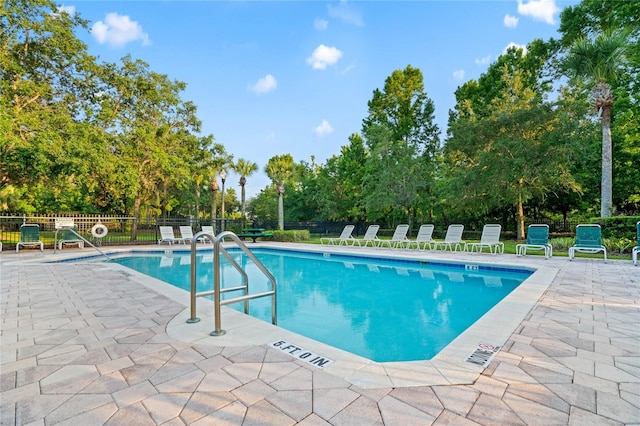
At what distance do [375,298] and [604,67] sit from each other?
12.6m

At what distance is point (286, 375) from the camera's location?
213 centimetres

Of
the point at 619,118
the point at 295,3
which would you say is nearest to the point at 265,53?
the point at 295,3

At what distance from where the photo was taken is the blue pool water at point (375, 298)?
3.85 metres

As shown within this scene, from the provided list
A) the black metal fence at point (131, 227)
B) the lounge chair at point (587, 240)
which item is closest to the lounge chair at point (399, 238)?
the lounge chair at point (587, 240)

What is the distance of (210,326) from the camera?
3.17 metres

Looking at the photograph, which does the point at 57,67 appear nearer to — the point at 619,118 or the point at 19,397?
the point at 19,397

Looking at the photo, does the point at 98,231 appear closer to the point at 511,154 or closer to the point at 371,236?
the point at 371,236

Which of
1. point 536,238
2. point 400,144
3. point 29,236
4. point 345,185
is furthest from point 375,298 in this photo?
point 345,185

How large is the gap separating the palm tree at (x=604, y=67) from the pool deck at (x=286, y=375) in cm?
1025

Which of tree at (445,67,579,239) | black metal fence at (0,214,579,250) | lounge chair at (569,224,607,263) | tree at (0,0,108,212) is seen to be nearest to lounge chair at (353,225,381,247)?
tree at (445,67,579,239)

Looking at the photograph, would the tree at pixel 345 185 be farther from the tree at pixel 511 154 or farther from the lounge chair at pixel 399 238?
the lounge chair at pixel 399 238

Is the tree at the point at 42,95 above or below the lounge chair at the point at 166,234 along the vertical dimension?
above

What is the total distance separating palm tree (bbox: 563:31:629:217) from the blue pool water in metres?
7.33

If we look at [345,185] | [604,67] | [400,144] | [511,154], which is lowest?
[345,185]
